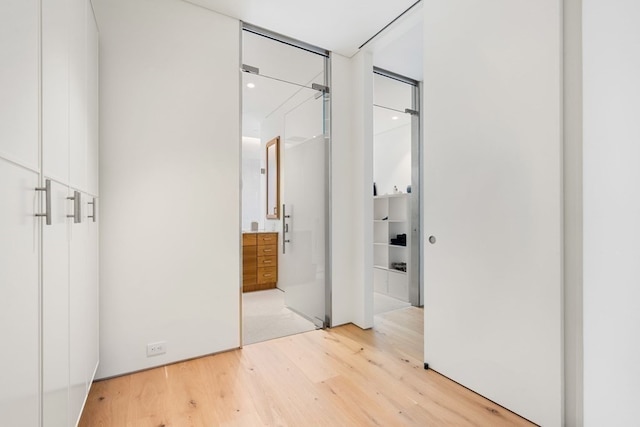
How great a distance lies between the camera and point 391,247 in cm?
471

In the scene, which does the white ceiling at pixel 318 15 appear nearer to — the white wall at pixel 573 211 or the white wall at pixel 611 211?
the white wall at pixel 573 211

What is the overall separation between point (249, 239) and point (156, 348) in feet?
7.86

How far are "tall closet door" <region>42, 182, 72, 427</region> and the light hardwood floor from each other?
2.23ft

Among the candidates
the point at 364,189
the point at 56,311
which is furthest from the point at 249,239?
the point at 56,311

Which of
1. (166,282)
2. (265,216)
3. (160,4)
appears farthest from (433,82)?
(265,216)

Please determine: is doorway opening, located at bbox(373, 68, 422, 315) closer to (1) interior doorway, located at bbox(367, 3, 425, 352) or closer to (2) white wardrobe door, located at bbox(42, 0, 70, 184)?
(1) interior doorway, located at bbox(367, 3, 425, 352)

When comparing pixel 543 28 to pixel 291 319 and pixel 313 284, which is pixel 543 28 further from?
pixel 291 319

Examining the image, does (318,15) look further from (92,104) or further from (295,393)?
(295,393)

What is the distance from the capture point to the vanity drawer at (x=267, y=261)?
181 inches

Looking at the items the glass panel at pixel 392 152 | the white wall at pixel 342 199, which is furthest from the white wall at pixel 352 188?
the glass panel at pixel 392 152

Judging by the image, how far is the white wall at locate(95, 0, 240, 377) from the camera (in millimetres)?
2125

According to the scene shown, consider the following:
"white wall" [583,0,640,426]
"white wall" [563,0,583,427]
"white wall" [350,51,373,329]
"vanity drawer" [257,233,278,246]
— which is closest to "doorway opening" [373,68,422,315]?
"white wall" [350,51,373,329]

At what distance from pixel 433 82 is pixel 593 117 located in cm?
105

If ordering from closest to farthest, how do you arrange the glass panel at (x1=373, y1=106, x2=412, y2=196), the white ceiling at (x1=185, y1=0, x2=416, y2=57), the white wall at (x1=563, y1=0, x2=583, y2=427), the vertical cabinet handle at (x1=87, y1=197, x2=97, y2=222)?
the white wall at (x1=563, y1=0, x2=583, y2=427)
the vertical cabinet handle at (x1=87, y1=197, x2=97, y2=222)
the white ceiling at (x1=185, y1=0, x2=416, y2=57)
the glass panel at (x1=373, y1=106, x2=412, y2=196)
